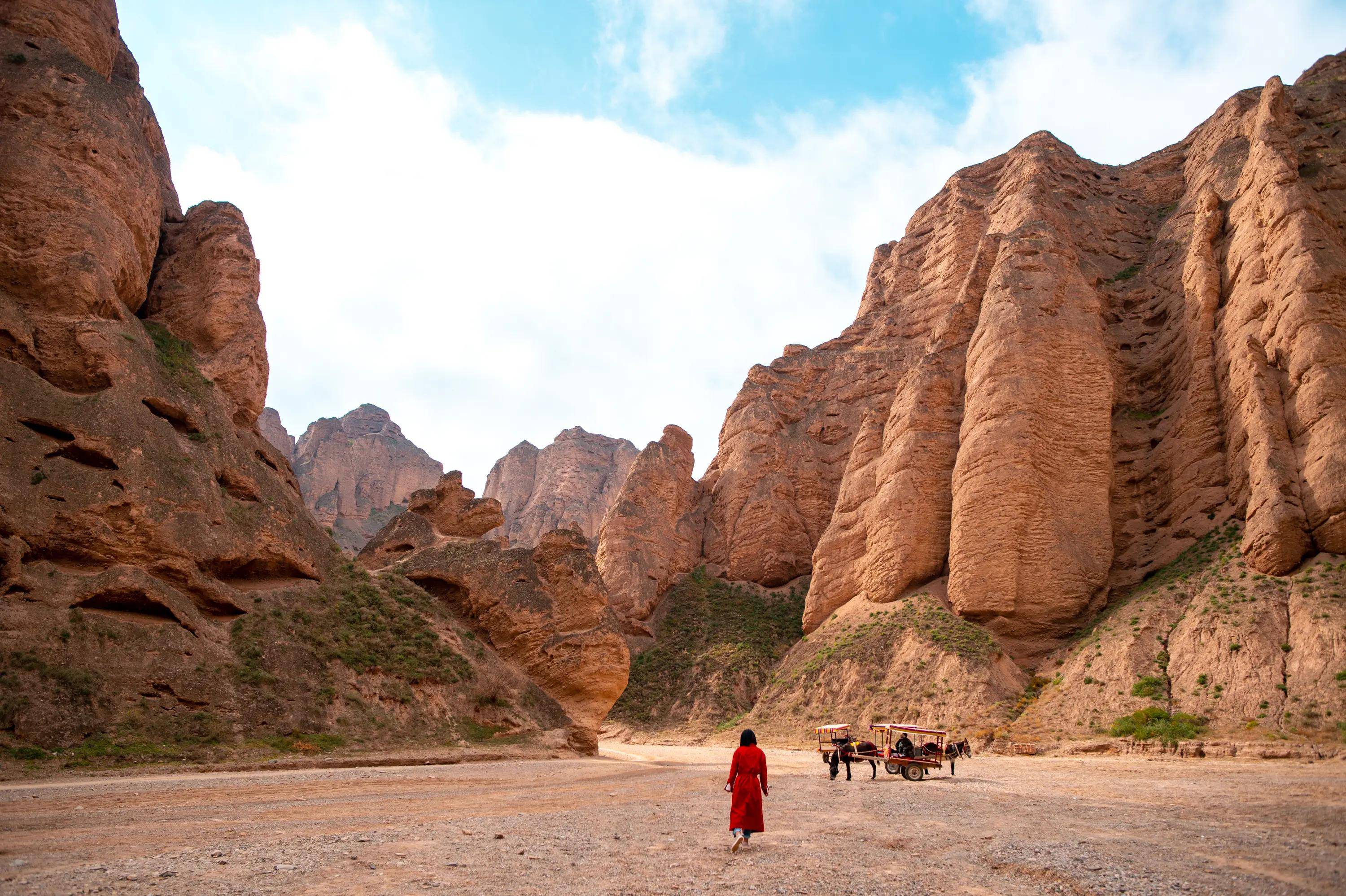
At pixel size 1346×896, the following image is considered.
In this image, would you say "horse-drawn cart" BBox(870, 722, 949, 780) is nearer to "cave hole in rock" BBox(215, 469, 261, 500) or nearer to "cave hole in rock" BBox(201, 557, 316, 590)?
"cave hole in rock" BBox(201, 557, 316, 590)

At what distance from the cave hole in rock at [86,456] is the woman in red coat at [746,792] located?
21.5m

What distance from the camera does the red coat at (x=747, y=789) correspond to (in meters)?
9.62

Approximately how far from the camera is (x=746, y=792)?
32.2 ft

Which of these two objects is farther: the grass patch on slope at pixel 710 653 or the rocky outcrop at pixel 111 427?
the grass patch on slope at pixel 710 653

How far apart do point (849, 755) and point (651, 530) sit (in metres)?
41.0

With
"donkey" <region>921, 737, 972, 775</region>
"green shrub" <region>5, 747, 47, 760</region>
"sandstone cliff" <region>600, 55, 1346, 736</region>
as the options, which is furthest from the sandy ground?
"sandstone cliff" <region>600, 55, 1346, 736</region>

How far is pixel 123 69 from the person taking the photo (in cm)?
3412

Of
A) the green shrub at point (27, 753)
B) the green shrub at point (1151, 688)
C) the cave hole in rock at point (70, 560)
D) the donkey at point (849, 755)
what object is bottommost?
the donkey at point (849, 755)

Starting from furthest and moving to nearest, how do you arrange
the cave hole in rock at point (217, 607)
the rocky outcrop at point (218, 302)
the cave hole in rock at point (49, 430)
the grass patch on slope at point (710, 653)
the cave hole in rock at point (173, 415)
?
the grass patch on slope at point (710, 653) < the rocky outcrop at point (218, 302) < the cave hole in rock at point (173, 415) < the cave hole in rock at point (217, 607) < the cave hole in rock at point (49, 430)

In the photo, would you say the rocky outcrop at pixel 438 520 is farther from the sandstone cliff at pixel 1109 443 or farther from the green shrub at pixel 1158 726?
the green shrub at pixel 1158 726

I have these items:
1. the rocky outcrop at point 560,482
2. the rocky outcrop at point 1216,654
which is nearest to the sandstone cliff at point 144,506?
the rocky outcrop at point 1216,654

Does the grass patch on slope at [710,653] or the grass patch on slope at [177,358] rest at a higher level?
the grass patch on slope at [177,358]

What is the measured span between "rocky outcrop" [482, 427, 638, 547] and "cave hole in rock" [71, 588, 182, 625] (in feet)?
276

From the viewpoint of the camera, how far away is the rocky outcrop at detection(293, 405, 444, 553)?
4459 inches
